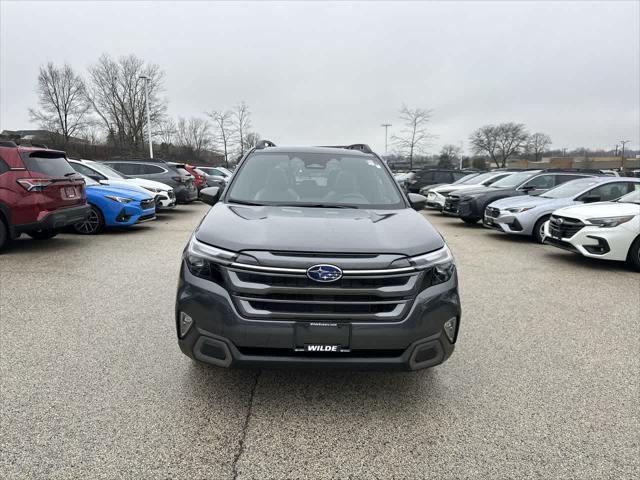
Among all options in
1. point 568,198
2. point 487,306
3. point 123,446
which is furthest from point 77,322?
point 568,198

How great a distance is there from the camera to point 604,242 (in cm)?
730

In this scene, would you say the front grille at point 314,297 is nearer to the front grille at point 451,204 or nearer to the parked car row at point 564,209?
the parked car row at point 564,209

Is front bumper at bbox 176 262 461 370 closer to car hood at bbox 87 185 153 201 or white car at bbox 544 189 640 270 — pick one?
white car at bbox 544 189 640 270

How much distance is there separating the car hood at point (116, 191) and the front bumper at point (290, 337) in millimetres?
8146

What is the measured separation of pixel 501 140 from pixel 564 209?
87.5 meters

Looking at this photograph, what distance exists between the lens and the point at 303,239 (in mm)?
2811

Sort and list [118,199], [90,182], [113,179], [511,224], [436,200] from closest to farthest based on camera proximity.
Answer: [118,199]
[90,182]
[511,224]
[113,179]
[436,200]

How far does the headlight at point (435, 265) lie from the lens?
279 cm

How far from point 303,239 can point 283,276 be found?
302 millimetres

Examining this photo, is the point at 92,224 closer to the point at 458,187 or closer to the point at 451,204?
the point at 451,204

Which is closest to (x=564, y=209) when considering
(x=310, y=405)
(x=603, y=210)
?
(x=603, y=210)

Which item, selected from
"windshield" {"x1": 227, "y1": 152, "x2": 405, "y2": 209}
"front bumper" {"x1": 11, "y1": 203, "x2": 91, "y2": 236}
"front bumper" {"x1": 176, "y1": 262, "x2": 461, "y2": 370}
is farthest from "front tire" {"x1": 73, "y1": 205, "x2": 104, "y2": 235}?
"front bumper" {"x1": 176, "y1": 262, "x2": 461, "y2": 370}

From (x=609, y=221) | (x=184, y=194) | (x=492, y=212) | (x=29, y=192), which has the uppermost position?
(x=29, y=192)

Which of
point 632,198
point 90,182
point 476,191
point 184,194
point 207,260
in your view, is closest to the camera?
point 207,260
